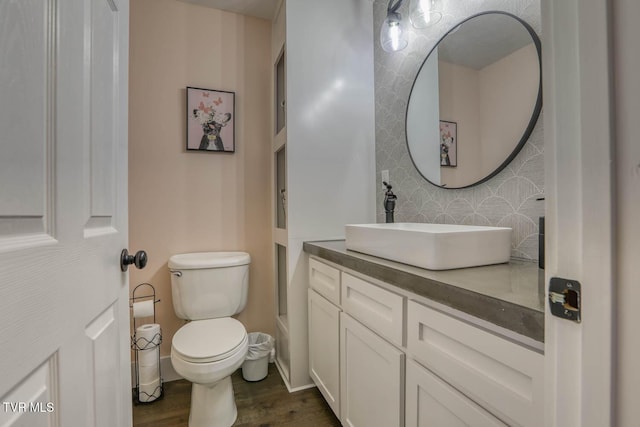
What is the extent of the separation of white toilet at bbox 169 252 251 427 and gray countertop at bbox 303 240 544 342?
80 cm

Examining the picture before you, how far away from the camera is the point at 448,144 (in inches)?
52.9

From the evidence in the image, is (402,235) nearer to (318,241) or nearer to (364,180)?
(318,241)

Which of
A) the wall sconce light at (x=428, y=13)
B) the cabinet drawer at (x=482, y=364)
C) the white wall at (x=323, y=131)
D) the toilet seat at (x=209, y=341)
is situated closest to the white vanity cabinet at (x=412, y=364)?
the cabinet drawer at (x=482, y=364)

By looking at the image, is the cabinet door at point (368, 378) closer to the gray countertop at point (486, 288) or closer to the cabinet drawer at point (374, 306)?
the cabinet drawer at point (374, 306)

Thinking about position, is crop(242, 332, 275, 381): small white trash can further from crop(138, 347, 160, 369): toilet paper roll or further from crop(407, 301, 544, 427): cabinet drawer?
crop(407, 301, 544, 427): cabinet drawer

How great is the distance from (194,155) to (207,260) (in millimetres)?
707

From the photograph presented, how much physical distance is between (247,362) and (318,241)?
87 centimetres

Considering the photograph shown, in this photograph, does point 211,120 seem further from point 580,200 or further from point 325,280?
point 580,200

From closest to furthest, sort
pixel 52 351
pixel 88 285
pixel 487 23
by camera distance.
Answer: pixel 52 351 < pixel 88 285 < pixel 487 23

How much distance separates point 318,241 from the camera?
1708 millimetres

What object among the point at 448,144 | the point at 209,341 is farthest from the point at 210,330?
the point at 448,144

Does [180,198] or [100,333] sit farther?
[180,198]

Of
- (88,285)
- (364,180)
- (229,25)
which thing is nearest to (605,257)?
(88,285)

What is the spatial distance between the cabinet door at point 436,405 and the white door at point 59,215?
78 centimetres
